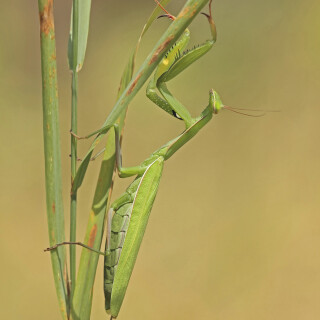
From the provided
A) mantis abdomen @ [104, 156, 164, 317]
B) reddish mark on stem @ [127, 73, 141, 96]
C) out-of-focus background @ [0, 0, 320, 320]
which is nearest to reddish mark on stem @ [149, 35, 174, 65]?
reddish mark on stem @ [127, 73, 141, 96]

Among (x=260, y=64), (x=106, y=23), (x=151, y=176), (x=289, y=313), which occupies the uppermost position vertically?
(x=106, y=23)

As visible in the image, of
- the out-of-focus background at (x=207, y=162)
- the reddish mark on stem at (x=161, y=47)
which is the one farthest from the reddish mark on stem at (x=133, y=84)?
the out-of-focus background at (x=207, y=162)

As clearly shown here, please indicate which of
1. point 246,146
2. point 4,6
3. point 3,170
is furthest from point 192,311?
point 4,6

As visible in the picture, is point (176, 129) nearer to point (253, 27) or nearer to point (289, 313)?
Answer: point (253, 27)

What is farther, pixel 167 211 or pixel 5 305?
pixel 167 211

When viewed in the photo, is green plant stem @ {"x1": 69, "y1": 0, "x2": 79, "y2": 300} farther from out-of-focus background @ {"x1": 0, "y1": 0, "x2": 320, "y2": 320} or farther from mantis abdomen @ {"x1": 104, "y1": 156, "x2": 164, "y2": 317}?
out-of-focus background @ {"x1": 0, "y1": 0, "x2": 320, "y2": 320}

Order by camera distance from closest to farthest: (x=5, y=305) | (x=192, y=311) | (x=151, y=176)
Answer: (x=151, y=176) → (x=5, y=305) → (x=192, y=311)
